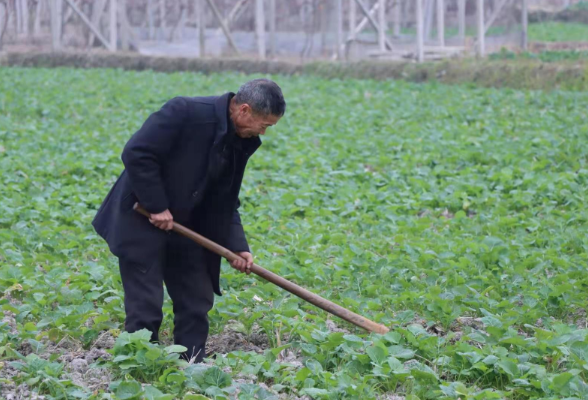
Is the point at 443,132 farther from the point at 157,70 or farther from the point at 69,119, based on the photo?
the point at 157,70

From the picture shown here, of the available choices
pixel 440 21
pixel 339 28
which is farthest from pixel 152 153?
pixel 339 28

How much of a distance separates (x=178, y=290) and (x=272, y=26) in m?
23.9

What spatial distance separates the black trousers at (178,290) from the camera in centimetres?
386

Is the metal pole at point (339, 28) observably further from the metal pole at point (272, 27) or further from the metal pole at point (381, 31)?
the metal pole at point (272, 27)

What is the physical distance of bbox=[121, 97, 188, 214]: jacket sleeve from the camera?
378 cm

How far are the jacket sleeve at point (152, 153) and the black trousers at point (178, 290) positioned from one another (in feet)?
0.92

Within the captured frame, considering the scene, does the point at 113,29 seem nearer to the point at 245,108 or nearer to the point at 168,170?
the point at 168,170

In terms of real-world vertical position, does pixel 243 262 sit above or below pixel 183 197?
below

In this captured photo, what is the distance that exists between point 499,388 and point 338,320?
1.14 m

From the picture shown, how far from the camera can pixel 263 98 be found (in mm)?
3654

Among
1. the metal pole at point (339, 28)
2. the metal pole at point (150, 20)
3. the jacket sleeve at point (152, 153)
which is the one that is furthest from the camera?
the metal pole at point (150, 20)

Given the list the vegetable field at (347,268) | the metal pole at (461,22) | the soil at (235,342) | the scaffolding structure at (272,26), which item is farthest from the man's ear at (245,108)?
the metal pole at (461,22)

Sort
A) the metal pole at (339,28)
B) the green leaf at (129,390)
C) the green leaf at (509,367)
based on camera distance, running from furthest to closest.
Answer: the metal pole at (339,28) < the green leaf at (509,367) < the green leaf at (129,390)

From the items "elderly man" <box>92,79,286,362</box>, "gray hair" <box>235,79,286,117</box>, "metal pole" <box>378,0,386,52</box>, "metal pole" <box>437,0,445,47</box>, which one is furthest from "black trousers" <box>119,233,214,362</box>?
"metal pole" <box>437,0,445,47</box>
